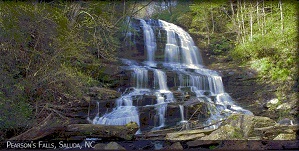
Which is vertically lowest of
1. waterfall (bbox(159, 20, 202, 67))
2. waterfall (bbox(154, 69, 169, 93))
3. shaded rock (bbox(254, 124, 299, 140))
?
shaded rock (bbox(254, 124, 299, 140))

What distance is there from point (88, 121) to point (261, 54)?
530cm

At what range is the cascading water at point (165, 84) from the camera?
483 cm

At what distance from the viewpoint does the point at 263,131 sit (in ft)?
12.0

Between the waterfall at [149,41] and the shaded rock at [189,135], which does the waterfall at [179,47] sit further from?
the shaded rock at [189,135]

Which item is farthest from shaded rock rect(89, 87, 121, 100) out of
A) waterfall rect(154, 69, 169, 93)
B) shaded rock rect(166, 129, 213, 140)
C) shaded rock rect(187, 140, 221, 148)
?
shaded rock rect(187, 140, 221, 148)

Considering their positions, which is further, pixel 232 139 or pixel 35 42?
pixel 35 42

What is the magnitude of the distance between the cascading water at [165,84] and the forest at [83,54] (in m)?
0.51

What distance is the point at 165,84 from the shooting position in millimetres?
6602

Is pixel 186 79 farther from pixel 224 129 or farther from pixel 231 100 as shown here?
pixel 224 129

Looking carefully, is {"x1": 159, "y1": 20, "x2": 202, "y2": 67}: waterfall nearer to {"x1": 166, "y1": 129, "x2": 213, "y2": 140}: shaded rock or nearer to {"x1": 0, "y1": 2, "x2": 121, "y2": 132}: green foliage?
{"x1": 0, "y1": 2, "x2": 121, "y2": 132}: green foliage

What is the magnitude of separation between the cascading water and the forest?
1.66ft

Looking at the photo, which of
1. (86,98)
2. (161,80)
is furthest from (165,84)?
(86,98)

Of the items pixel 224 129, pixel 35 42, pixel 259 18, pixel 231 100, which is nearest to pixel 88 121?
pixel 35 42

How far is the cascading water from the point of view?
4832mm
